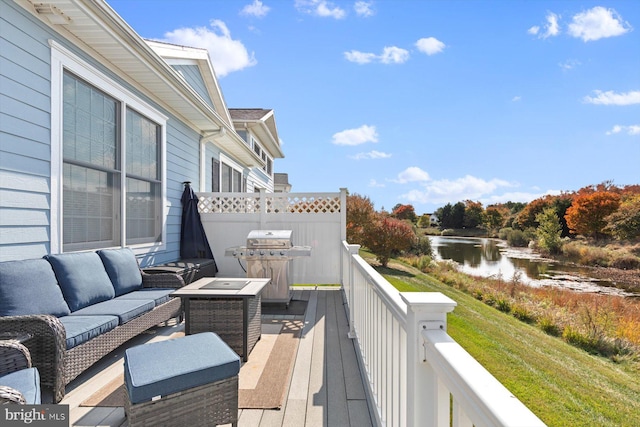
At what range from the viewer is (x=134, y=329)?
10.4 ft

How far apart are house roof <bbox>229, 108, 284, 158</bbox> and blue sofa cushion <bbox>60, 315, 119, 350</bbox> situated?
8.30 m

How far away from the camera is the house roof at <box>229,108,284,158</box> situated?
34.7 ft

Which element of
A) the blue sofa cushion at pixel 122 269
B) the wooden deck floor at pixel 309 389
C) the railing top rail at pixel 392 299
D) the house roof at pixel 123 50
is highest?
the house roof at pixel 123 50

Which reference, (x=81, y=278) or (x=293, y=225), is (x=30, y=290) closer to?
(x=81, y=278)

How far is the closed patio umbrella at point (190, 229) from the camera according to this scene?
19.9ft

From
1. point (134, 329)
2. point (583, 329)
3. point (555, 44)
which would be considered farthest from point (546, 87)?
point (134, 329)

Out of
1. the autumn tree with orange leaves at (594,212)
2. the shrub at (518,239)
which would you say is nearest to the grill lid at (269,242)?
the autumn tree with orange leaves at (594,212)

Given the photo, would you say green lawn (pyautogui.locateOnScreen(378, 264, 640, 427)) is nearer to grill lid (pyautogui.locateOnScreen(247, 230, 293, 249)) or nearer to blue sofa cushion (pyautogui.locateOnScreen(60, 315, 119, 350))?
grill lid (pyautogui.locateOnScreen(247, 230, 293, 249))

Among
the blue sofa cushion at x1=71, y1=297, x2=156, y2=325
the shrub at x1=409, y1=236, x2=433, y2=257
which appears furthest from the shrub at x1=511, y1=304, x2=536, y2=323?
the shrub at x1=409, y1=236, x2=433, y2=257

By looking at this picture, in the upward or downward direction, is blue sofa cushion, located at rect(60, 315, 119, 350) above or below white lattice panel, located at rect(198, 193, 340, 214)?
below

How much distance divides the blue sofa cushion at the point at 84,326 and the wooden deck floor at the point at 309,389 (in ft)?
1.22

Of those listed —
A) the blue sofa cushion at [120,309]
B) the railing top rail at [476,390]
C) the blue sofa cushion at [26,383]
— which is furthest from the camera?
the blue sofa cushion at [120,309]

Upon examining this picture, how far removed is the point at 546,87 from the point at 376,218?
7.16 m

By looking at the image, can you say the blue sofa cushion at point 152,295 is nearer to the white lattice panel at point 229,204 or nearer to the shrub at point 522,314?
the white lattice panel at point 229,204
